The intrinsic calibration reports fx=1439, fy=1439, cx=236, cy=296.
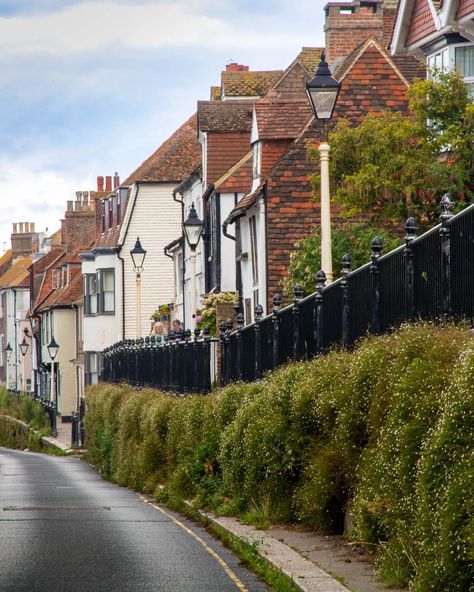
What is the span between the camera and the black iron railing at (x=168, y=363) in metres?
28.6

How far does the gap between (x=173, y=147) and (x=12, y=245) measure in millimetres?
65711

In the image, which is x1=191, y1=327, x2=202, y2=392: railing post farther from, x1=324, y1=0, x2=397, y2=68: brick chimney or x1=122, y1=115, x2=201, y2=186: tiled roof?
x1=122, y1=115, x2=201, y2=186: tiled roof

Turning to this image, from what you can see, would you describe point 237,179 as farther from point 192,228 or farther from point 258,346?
point 258,346

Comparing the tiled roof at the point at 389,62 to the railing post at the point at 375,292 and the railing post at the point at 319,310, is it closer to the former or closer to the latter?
the railing post at the point at 319,310

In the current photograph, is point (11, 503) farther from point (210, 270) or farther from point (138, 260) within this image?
point (210, 270)

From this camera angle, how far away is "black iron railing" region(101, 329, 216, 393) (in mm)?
28625

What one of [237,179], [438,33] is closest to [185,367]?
[438,33]

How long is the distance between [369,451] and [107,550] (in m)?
4.98

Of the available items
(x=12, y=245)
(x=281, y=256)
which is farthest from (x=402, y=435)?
(x=12, y=245)

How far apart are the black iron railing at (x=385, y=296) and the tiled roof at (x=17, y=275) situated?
93649 mm

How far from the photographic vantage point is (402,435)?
11.1 m

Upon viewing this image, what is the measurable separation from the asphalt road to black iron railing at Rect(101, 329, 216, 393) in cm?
328

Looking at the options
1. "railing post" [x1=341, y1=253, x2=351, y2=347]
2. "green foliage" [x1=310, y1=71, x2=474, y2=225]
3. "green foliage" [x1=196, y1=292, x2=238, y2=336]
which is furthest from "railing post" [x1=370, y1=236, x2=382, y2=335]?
"green foliage" [x1=196, y1=292, x2=238, y2=336]

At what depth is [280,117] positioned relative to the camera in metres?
39.2
